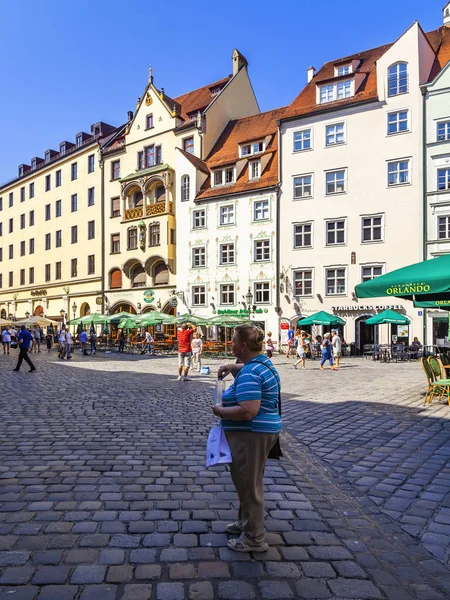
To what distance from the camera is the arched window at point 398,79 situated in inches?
1212

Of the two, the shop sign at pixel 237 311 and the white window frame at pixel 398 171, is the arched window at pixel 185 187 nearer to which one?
the shop sign at pixel 237 311

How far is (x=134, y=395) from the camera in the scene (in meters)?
11.8

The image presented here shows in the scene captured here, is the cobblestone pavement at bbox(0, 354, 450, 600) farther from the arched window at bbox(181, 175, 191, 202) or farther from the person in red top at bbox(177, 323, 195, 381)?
the arched window at bbox(181, 175, 191, 202)

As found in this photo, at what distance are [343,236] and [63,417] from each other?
26.9 metres

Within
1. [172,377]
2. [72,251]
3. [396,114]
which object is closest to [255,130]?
[396,114]

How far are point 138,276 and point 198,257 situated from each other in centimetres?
702

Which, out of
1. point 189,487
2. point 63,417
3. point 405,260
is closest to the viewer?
point 189,487

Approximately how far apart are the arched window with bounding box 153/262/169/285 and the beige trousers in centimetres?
3731

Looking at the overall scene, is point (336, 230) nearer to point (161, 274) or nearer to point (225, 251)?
point (225, 251)

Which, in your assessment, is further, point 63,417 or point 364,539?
point 63,417

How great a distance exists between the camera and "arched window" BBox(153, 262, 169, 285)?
40594mm

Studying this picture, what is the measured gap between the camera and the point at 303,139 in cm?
3441

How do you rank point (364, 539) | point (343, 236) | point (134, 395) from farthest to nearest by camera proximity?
point (343, 236), point (134, 395), point (364, 539)

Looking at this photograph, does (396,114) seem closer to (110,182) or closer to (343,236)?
(343,236)
